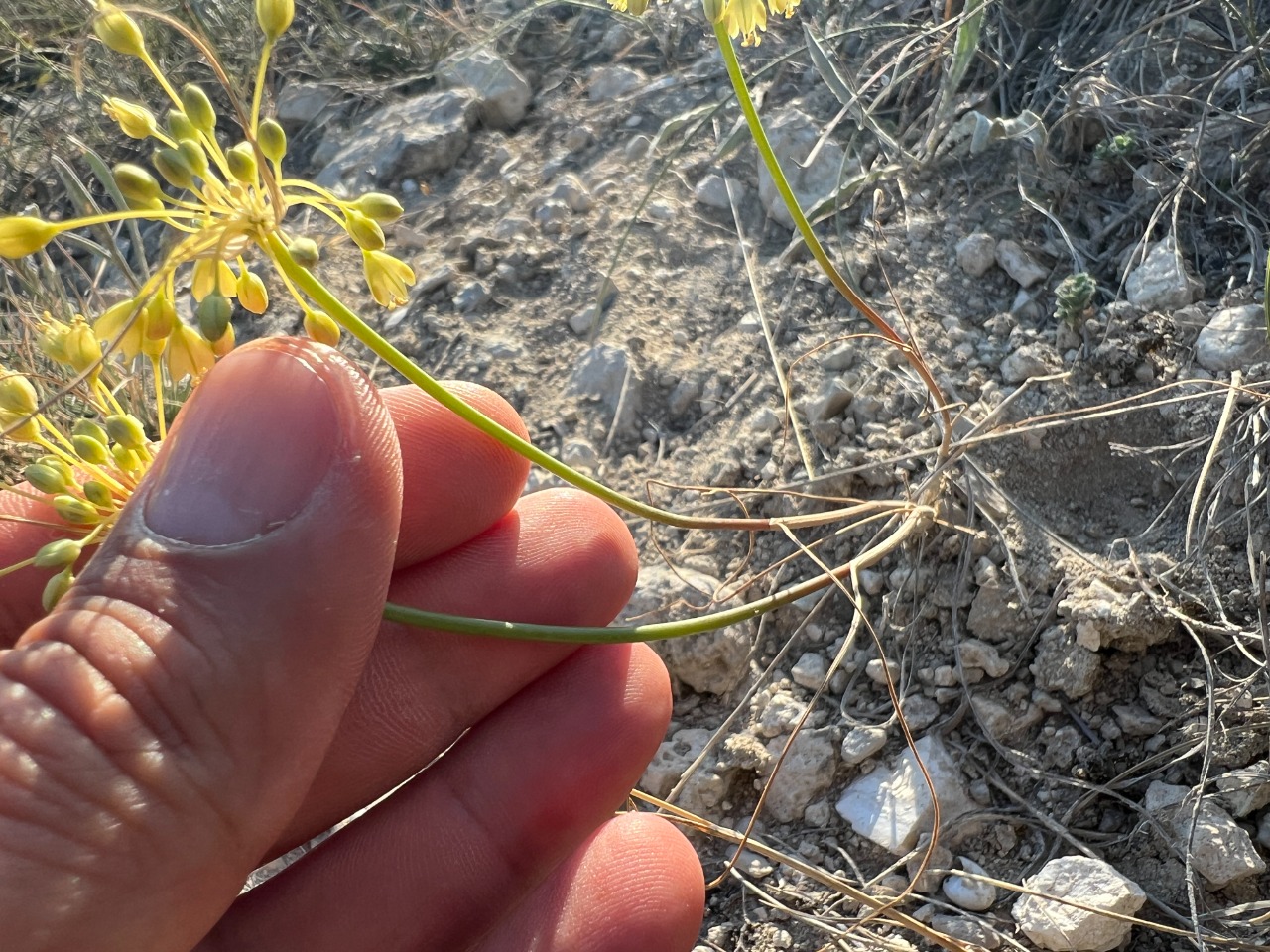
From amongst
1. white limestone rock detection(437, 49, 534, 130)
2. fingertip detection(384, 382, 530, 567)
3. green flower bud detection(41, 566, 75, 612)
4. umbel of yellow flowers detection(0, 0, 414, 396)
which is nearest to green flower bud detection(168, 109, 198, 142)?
umbel of yellow flowers detection(0, 0, 414, 396)

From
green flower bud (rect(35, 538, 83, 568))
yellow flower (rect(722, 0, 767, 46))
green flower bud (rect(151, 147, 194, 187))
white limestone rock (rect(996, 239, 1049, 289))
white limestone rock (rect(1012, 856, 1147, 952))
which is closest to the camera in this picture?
green flower bud (rect(151, 147, 194, 187))

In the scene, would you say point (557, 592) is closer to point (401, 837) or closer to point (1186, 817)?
point (401, 837)

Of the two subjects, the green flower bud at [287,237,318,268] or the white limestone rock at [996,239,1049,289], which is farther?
the white limestone rock at [996,239,1049,289]

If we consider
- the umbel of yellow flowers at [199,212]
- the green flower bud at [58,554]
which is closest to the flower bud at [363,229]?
the umbel of yellow flowers at [199,212]

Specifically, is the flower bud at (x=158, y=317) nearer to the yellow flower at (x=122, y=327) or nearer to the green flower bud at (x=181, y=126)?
the yellow flower at (x=122, y=327)

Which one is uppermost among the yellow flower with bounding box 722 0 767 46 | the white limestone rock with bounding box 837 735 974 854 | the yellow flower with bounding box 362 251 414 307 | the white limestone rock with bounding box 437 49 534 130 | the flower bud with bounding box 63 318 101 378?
the yellow flower with bounding box 722 0 767 46

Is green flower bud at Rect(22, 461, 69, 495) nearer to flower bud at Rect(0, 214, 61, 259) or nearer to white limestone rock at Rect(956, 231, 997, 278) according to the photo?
flower bud at Rect(0, 214, 61, 259)
